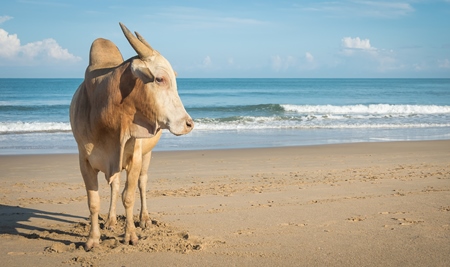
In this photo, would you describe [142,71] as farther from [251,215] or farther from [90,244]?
[251,215]

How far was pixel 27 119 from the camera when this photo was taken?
29297 millimetres

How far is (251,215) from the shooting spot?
698 cm

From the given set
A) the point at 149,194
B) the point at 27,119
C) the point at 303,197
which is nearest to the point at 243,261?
the point at 303,197

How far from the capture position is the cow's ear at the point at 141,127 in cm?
475

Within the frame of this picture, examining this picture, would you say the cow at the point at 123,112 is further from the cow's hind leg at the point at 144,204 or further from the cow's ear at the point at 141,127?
the cow's hind leg at the point at 144,204

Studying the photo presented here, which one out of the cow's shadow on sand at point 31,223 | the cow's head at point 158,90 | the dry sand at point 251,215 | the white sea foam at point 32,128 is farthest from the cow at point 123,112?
the white sea foam at point 32,128

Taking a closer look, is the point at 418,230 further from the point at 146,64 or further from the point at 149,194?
the point at 149,194

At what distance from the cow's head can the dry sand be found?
4.67 ft

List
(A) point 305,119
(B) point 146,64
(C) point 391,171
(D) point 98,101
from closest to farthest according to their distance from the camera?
(B) point 146,64 → (D) point 98,101 → (C) point 391,171 → (A) point 305,119

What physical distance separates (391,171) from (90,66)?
7.20m

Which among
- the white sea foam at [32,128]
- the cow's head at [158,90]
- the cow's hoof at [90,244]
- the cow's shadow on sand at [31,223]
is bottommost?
the white sea foam at [32,128]

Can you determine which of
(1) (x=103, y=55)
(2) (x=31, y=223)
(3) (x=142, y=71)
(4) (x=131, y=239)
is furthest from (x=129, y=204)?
(2) (x=31, y=223)

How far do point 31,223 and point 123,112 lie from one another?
303cm

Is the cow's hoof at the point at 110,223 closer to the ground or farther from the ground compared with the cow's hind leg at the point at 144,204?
closer to the ground
